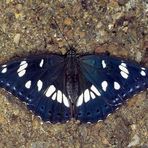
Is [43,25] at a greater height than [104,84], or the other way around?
[43,25]

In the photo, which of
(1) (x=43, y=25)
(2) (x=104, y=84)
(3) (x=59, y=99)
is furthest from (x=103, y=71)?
(1) (x=43, y=25)

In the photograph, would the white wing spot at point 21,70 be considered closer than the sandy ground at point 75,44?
Yes

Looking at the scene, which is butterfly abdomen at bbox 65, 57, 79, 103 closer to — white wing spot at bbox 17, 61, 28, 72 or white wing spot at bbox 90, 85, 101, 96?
white wing spot at bbox 90, 85, 101, 96

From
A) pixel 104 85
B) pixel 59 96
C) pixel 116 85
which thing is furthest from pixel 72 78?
pixel 116 85

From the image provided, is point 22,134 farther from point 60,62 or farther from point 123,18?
point 123,18

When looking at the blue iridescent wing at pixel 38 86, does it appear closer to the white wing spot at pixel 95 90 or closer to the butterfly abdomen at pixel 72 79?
the butterfly abdomen at pixel 72 79

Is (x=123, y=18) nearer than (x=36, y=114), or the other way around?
(x=36, y=114)

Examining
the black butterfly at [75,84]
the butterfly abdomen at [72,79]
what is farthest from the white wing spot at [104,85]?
the butterfly abdomen at [72,79]

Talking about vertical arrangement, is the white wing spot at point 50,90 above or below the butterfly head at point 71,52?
below
